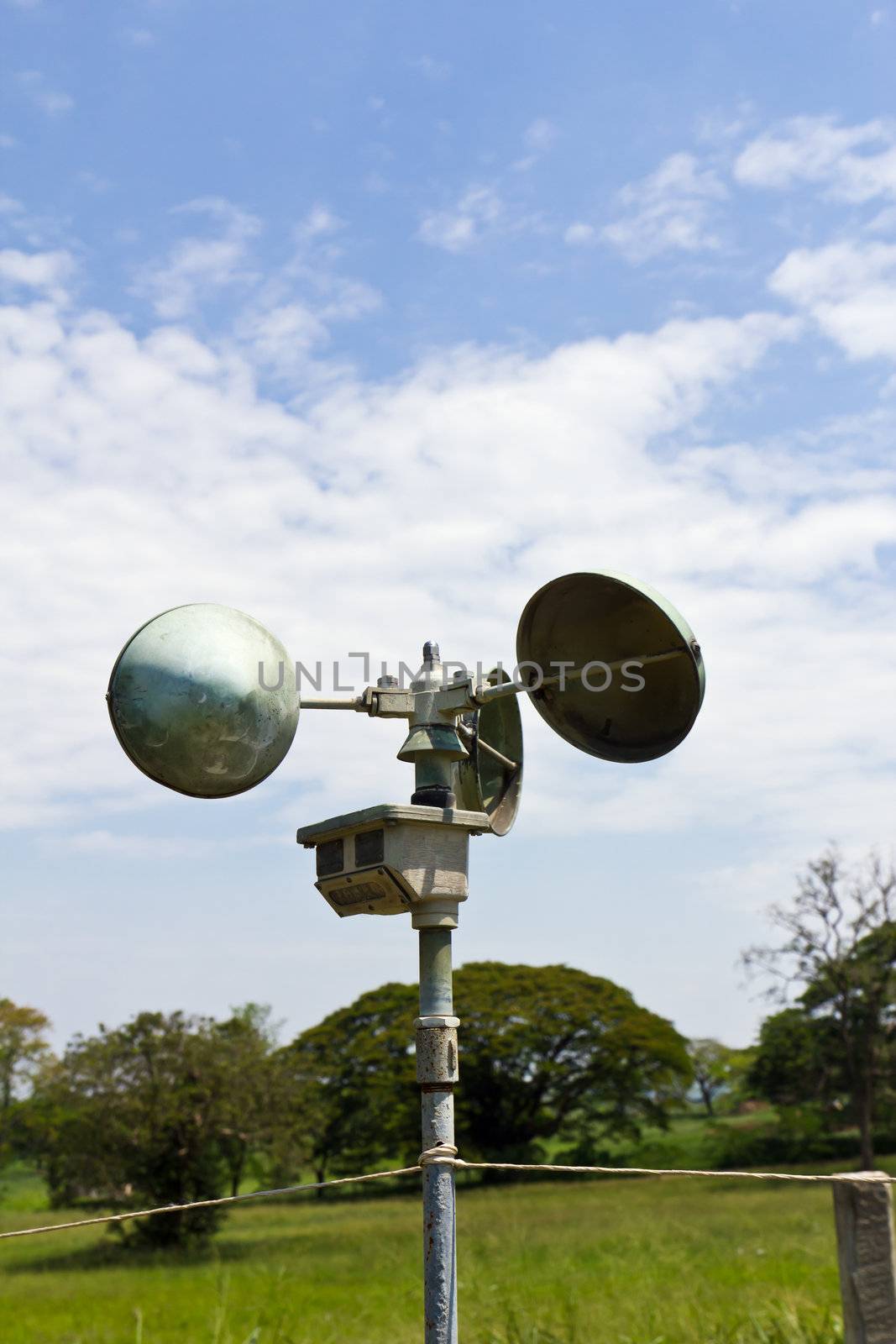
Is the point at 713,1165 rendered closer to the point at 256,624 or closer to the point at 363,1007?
the point at 363,1007

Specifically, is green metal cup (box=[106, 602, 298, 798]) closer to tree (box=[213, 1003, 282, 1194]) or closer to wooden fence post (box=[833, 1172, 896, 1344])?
wooden fence post (box=[833, 1172, 896, 1344])

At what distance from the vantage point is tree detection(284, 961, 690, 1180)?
3039cm

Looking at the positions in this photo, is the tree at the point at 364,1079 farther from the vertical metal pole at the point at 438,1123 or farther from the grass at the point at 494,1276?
the vertical metal pole at the point at 438,1123

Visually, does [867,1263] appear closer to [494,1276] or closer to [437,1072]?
[437,1072]

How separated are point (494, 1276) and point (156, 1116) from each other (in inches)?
412

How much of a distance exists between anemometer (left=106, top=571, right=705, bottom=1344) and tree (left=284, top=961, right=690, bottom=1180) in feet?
91.7

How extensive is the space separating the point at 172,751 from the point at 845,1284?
8.05 ft

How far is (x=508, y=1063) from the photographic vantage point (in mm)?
30938

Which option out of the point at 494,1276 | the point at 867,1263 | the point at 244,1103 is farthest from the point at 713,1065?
the point at 867,1263

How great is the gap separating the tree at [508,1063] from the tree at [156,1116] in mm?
10586

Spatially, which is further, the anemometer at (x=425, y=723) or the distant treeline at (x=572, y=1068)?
the distant treeline at (x=572, y=1068)

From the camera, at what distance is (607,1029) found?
103 feet

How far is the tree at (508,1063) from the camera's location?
99.7ft

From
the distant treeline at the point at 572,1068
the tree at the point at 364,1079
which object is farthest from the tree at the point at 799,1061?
the tree at the point at 364,1079
